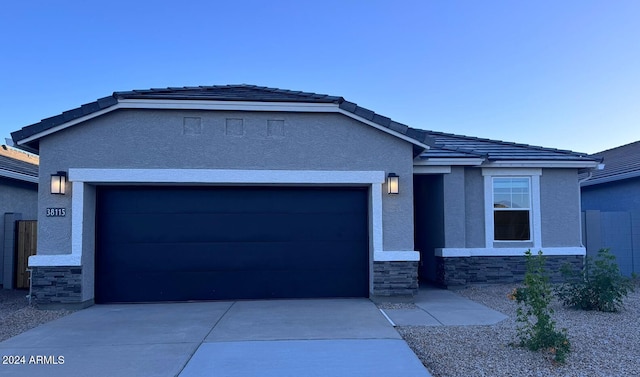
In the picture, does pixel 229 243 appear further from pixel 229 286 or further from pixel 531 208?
pixel 531 208

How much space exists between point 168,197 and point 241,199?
149cm

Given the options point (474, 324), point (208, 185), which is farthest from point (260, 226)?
point (474, 324)

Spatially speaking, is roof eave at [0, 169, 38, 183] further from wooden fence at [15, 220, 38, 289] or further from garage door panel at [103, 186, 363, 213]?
garage door panel at [103, 186, 363, 213]

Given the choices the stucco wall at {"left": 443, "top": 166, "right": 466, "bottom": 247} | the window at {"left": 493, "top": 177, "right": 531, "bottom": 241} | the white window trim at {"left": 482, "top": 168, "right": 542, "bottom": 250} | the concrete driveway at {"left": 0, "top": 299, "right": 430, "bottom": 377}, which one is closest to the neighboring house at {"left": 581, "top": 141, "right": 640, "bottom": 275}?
the white window trim at {"left": 482, "top": 168, "right": 542, "bottom": 250}

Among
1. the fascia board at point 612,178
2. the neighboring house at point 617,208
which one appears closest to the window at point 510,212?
the neighboring house at point 617,208

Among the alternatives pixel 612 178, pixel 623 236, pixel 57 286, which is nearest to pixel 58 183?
pixel 57 286

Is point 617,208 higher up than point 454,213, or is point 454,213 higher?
point 617,208

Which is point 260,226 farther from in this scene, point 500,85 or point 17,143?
point 500,85

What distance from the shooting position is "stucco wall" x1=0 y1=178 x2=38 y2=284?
11.6 metres

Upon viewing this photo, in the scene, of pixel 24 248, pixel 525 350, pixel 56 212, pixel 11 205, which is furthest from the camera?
pixel 11 205

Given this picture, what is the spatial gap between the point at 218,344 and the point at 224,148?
407cm

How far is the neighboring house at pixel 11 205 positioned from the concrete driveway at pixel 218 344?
4384 millimetres

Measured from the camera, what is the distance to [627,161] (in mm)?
15797

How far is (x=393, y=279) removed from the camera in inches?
350
